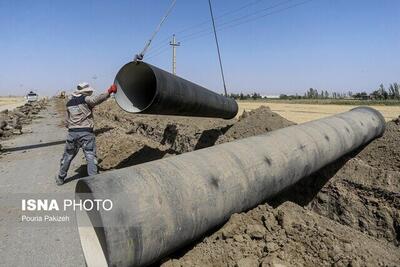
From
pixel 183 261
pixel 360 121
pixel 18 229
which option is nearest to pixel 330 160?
pixel 360 121

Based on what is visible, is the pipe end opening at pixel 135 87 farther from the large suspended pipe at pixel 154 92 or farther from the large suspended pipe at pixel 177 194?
the large suspended pipe at pixel 177 194

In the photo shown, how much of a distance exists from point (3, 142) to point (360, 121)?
11.0 m

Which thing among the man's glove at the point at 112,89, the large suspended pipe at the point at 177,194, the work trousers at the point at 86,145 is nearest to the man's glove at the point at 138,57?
the man's glove at the point at 112,89

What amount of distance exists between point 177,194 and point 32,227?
8.73 feet

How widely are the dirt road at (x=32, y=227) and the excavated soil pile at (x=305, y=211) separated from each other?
4.06 ft

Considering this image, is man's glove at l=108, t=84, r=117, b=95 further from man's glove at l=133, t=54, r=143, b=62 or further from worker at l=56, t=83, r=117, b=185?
man's glove at l=133, t=54, r=143, b=62

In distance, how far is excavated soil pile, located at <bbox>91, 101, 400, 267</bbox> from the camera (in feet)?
10.2

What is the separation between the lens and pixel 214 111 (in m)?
7.52

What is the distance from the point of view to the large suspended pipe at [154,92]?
18.0 feet

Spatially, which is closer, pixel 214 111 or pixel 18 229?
pixel 18 229

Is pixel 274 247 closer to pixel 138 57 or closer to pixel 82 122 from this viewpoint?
pixel 138 57

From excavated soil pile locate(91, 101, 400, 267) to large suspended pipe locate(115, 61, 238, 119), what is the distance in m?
2.03

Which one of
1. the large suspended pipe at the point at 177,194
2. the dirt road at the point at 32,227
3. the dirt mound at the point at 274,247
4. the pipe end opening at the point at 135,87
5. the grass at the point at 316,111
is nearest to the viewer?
the large suspended pipe at the point at 177,194

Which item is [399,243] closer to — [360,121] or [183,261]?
[360,121]
